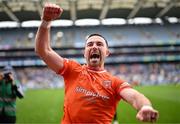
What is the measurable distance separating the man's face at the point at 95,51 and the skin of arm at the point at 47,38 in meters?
0.32

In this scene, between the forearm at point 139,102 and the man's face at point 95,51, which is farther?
the man's face at point 95,51

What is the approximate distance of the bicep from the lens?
3432 mm

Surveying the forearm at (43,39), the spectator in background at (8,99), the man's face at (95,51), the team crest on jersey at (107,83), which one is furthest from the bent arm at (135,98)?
the spectator in background at (8,99)

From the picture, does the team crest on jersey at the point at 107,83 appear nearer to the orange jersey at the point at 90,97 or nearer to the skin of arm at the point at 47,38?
the orange jersey at the point at 90,97

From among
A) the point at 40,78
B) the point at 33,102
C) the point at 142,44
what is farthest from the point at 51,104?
the point at 142,44

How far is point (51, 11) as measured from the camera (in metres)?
3.13

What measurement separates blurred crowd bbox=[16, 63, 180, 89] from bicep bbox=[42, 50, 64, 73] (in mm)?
24651

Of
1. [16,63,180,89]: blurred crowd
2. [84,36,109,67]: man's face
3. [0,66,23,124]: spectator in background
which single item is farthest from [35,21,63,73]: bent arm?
[16,63,180,89]: blurred crowd

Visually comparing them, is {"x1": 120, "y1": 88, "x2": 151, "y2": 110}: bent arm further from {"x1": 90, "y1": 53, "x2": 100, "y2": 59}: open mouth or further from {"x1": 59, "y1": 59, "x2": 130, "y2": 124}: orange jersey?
{"x1": 90, "y1": 53, "x2": 100, "y2": 59}: open mouth

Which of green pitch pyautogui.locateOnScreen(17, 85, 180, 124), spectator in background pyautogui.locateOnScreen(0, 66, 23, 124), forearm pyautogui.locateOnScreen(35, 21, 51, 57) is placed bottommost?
green pitch pyautogui.locateOnScreen(17, 85, 180, 124)

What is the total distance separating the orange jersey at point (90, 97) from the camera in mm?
3338

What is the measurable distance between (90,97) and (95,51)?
539 millimetres

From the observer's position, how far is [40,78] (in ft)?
96.6

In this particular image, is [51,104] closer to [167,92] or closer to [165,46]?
[167,92]
